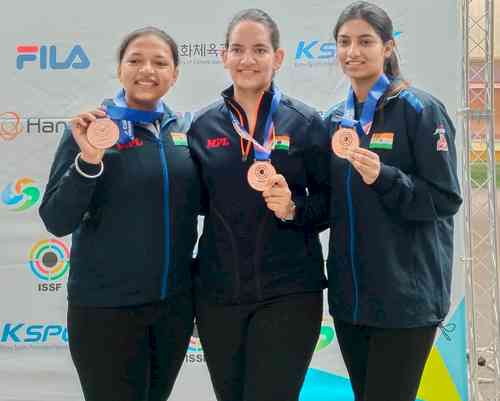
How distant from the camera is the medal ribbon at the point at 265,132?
1853mm

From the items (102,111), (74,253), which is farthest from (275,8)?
(74,253)

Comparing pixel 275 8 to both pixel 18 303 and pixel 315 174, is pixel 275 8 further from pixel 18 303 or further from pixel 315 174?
pixel 18 303

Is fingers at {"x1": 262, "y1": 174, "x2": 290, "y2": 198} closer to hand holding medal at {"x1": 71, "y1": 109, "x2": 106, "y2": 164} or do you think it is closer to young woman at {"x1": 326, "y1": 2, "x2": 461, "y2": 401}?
young woman at {"x1": 326, "y1": 2, "x2": 461, "y2": 401}

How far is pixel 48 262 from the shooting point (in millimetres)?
3477

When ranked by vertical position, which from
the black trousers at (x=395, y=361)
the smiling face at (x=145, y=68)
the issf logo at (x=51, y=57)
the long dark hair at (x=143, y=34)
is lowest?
the black trousers at (x=395, y=361)

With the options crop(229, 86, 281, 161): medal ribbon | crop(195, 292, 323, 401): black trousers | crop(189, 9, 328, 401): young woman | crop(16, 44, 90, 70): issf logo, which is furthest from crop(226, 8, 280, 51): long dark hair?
crop(16, 44, 90, 70): issf logo

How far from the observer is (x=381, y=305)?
6.10ft

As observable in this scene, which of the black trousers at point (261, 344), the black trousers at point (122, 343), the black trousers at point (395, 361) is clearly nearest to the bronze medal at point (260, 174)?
the black trousers at point (261, 344)

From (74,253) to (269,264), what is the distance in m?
0.66

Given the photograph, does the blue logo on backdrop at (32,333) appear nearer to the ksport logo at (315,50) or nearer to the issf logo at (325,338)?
the issf logo at (325,338)

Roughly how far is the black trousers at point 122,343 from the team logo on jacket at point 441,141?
993mm

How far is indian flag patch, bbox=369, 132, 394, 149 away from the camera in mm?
1836

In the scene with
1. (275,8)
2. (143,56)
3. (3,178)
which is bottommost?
(3,178)

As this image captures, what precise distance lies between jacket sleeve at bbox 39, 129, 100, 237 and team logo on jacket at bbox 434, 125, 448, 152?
1064 mm
